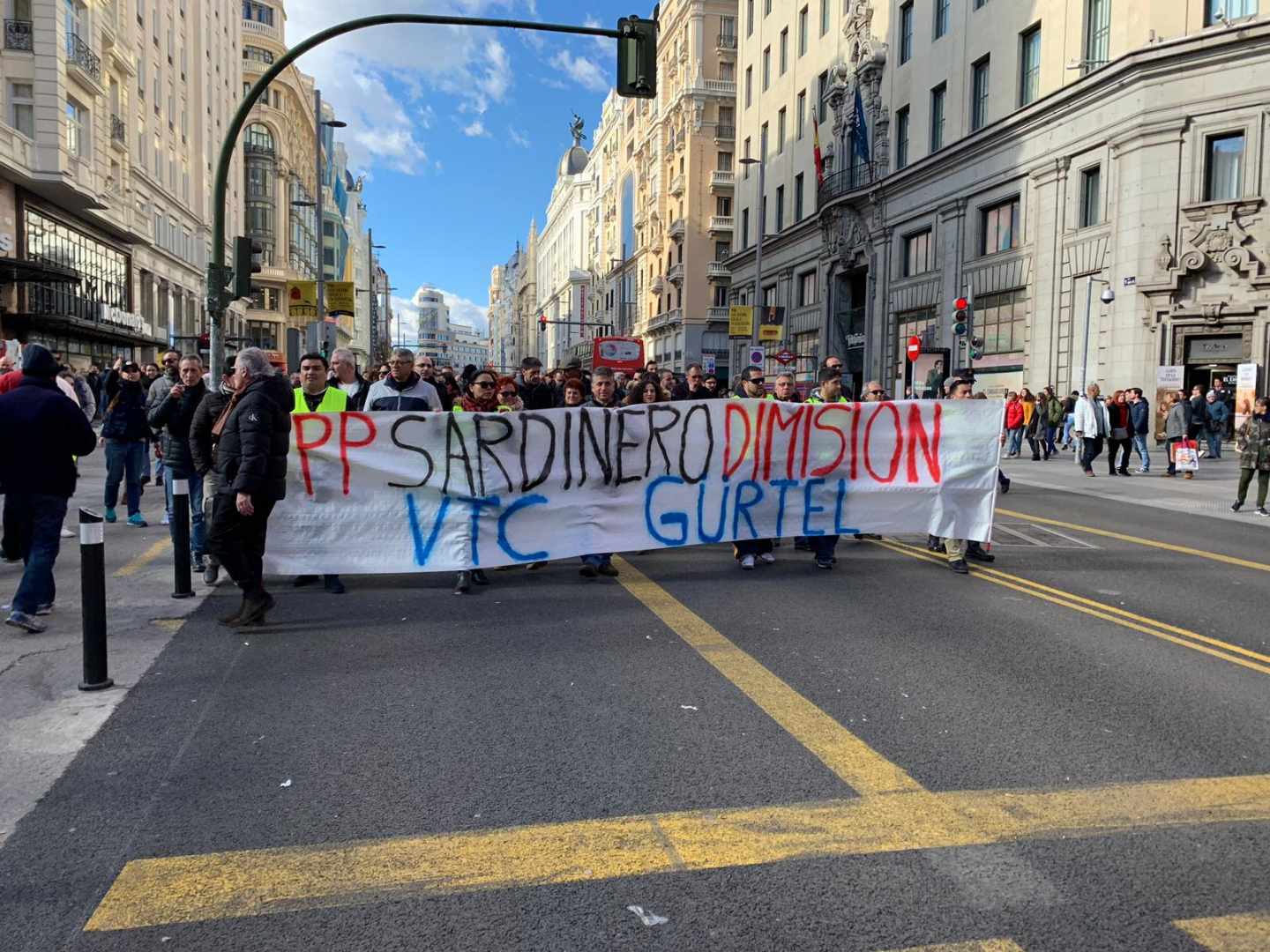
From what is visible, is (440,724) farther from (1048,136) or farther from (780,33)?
(780,33)

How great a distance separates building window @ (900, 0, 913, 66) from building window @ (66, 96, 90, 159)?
29.3m

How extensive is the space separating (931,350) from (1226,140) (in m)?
11.7

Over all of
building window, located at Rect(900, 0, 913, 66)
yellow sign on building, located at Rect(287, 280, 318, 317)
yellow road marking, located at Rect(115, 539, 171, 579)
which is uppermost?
building window, located at Rect(900, 0, 913, 66)

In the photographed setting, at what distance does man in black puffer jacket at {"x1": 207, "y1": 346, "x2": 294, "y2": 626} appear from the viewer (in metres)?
6.25

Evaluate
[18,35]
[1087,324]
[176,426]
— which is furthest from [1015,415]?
[18,35]

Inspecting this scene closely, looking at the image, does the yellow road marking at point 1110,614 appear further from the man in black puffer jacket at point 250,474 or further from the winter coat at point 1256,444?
the winter coat at point 1256,444

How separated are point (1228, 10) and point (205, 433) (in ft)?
86.6

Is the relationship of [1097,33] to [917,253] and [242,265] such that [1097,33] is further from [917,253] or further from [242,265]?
[242,265]

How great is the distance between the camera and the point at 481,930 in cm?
283

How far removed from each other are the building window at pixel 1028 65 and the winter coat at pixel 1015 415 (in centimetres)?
1004

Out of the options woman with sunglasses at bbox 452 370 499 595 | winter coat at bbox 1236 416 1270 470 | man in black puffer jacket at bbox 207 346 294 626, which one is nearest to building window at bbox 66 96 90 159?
woman with sunglasses at bbox 452 370 499 595

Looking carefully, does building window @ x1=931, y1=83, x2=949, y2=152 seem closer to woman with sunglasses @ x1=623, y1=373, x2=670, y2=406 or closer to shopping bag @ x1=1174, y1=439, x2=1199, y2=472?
shopping bag @ x1=1174, y1=439, x2=1199, y2=472

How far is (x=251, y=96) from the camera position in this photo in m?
11.9

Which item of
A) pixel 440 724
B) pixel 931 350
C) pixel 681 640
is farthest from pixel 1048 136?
pixel 440 724
